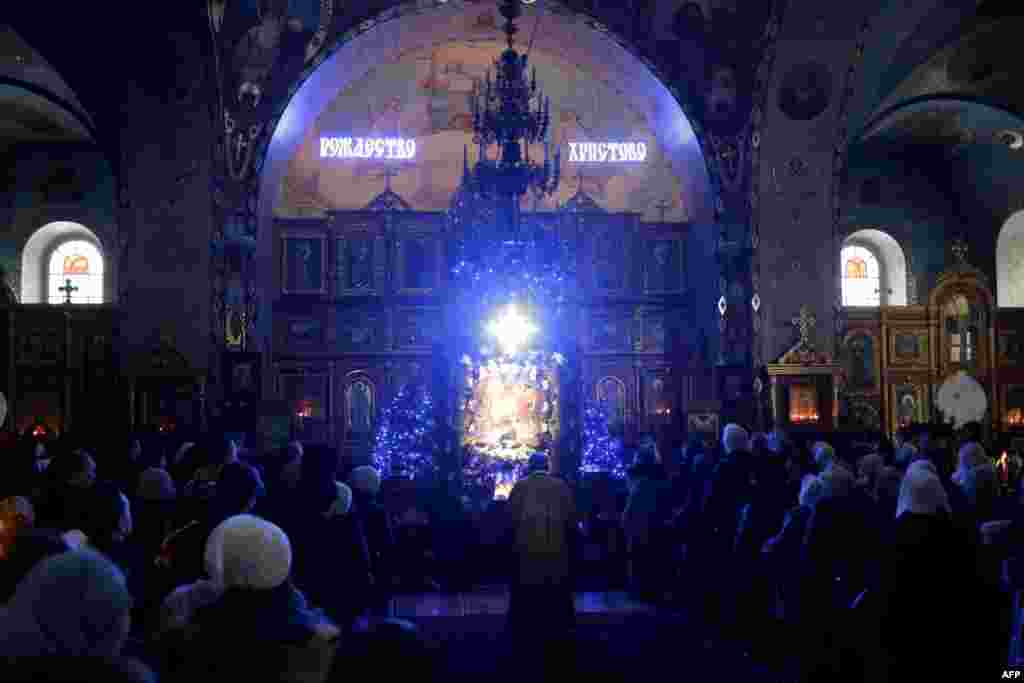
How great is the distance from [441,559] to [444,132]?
11598 millimetres

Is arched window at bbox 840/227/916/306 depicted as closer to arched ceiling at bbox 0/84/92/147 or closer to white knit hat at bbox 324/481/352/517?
arched ceiling at bbox 0/84/92/147

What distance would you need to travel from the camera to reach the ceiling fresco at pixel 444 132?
876 inches

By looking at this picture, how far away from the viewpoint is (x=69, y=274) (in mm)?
22375

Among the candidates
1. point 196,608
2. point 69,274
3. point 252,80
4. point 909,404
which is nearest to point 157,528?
point 196,608

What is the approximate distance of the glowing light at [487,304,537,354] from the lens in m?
18.0

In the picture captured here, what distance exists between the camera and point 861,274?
23.9 meters

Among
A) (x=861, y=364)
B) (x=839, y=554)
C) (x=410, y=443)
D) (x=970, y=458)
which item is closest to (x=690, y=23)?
(x=861, y=364)

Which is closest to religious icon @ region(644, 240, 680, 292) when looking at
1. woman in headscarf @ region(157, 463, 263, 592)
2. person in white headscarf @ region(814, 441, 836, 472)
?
person in white headscarf @ region(814, 441, 836, 472)

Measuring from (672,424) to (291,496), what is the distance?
14108 mm

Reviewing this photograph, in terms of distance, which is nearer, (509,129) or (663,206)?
(509,129)

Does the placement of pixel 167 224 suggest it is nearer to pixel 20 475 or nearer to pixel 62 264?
pixel 62 264

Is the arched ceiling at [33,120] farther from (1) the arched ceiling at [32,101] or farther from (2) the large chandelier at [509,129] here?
(2) the large chandelier at [509,129]

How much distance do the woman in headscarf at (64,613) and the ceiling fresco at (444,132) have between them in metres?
19.3

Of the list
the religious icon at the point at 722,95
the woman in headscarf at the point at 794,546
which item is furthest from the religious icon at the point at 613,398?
the woman in headscarf at the point at 794,546
